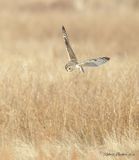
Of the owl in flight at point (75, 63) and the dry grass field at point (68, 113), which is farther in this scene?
the dry grass field at point (68, 113)

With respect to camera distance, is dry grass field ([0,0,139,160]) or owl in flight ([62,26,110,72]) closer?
owl in flight ([62,26,110,72])

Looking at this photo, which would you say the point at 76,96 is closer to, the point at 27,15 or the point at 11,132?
the point at 11,132

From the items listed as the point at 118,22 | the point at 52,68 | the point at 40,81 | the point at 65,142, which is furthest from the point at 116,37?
the point at 65,142

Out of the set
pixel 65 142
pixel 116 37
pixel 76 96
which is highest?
pixel 116 37

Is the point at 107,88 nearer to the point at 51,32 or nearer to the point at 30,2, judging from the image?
the point at 51,32

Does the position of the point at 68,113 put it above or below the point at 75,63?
above

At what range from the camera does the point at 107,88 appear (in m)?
7.79

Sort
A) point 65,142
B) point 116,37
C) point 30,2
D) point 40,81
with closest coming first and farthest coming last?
1. point 65,142
2. point 40,81
3. point 116,37
4. point 30,2

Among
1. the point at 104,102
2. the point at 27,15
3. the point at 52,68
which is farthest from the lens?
the point at 27,15

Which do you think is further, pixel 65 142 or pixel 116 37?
pixel 116 37

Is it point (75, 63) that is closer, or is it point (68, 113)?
point (75, 63)

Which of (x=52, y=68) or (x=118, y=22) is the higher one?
(x=118, y=22)

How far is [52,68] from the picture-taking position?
966 centimetres

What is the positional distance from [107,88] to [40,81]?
81 centimetres
